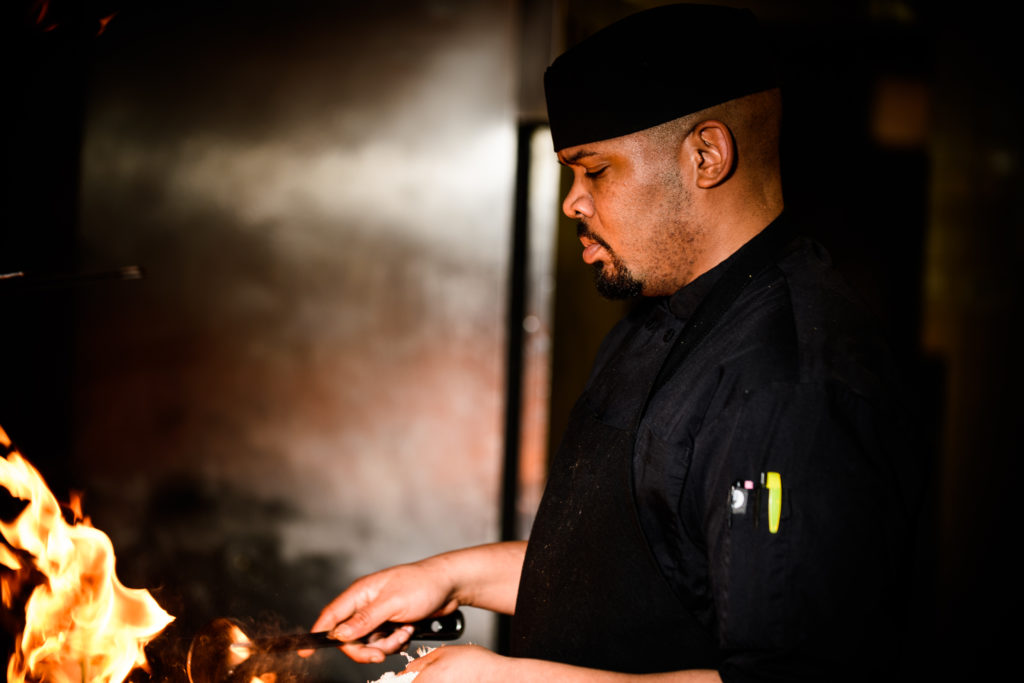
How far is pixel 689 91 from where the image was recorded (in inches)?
47.7

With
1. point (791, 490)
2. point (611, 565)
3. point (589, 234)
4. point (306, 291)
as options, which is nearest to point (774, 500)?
point (791, 490)

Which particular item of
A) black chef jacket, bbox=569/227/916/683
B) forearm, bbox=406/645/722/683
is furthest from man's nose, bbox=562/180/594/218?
forearm, bbox=406/645/722/683

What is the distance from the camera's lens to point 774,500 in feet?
3.12

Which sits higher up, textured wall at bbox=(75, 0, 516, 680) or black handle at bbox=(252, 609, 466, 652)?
textured wall at bbox=(75, 0, 516, 680)

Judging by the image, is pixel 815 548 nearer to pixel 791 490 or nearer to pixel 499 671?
pixel 791 490

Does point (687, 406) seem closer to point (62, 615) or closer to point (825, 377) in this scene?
point (825, 377)

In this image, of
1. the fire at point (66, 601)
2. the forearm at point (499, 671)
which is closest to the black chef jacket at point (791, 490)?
the forearm at point (499, 671)

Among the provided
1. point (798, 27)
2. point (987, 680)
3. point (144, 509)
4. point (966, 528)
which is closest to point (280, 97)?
point (144, 509)

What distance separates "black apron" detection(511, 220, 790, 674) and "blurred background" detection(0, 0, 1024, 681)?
3.87 feet

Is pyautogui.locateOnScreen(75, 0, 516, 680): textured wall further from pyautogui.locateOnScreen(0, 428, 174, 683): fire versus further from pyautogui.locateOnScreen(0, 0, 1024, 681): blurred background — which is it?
pyautogui.locateOnScreen(0, 428, 174, 683): fire

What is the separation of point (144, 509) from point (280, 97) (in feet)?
4.37

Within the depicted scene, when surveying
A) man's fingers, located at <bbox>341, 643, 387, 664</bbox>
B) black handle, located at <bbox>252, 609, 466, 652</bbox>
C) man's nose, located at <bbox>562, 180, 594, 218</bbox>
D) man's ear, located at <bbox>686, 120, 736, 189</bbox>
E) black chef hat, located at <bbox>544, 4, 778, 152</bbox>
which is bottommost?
man's fingers, located at <bbox>341, 643, 387, 664</bbox>

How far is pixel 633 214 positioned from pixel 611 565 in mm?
550

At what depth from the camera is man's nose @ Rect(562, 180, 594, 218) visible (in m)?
1.33
